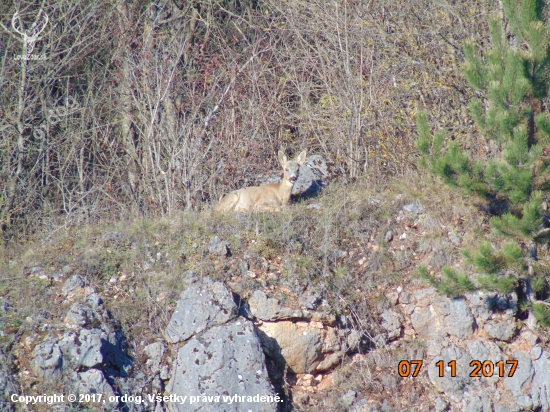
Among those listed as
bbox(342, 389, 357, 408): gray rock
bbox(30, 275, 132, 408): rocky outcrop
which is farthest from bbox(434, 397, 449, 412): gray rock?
bbox(30, 275, 132, 408): rocky outcrop

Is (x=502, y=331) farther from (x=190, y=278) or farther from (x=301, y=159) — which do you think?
(x=301, y=159)

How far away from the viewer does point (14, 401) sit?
6891 mm

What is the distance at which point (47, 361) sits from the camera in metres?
7.23

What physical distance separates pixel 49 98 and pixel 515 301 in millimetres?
9371

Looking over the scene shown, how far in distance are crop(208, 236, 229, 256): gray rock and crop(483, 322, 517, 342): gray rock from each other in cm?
374

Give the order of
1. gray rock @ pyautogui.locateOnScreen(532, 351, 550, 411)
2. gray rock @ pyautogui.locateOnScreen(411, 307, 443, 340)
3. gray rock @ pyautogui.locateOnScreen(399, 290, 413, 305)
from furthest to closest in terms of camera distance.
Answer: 1. gray rock @ pyautogui.locateOnScreen(399, 290, 413, 305)
2. gray rock @ pyautogui.locateOnScreen(411, 307, 443, 340)
3. gray rock @ pyautogui.locateOnScreen(532, 351, 550, 411)

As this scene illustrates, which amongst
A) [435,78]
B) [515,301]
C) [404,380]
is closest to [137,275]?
[404,380]

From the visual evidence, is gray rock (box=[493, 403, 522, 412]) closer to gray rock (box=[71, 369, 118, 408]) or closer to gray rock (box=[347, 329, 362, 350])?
gray rock (box=[347, 329, 362, 350])

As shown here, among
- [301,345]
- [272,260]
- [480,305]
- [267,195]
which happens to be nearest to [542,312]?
[480,305]

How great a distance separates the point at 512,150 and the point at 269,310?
142 inches

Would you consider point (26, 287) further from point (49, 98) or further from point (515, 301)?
point (515, 301)

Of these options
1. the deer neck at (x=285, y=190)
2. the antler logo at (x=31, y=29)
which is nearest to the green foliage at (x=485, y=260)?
the deer neck at (x=285, y=190)

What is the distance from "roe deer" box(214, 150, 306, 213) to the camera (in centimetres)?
1074
